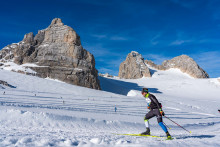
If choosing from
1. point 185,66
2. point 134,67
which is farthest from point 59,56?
point 185,66

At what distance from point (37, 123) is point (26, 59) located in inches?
1810

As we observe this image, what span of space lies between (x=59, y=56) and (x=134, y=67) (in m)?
69.1

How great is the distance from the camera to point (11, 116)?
329 inches

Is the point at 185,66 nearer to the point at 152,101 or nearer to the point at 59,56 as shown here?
the point at 59,56

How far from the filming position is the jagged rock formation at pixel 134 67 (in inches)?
4126

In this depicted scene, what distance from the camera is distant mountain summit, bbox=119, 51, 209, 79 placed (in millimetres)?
105900

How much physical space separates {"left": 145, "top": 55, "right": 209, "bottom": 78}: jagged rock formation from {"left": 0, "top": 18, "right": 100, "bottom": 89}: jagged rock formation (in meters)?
84.5

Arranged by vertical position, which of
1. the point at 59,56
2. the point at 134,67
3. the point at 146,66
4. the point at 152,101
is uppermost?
the point at 146,66

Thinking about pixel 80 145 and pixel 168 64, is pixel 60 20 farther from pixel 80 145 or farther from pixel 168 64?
pixel 168 64

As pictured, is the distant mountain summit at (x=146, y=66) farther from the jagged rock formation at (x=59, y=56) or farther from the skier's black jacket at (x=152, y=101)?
the skier's black jacket at (x=152, y=101)

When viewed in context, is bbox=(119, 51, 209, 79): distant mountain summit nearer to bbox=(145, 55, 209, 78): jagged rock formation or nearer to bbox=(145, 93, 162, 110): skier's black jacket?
bbox=(145, 55, 209, 78): jagged rock formation

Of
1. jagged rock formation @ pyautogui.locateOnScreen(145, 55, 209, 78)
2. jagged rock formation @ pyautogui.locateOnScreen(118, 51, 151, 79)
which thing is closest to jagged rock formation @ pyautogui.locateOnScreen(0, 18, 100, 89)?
jagged rock formation @ pyautogui.locateOnScreen(118, 51, 151, 79)

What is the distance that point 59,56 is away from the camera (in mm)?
48062

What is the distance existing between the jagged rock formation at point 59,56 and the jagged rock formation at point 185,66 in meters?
84.5
